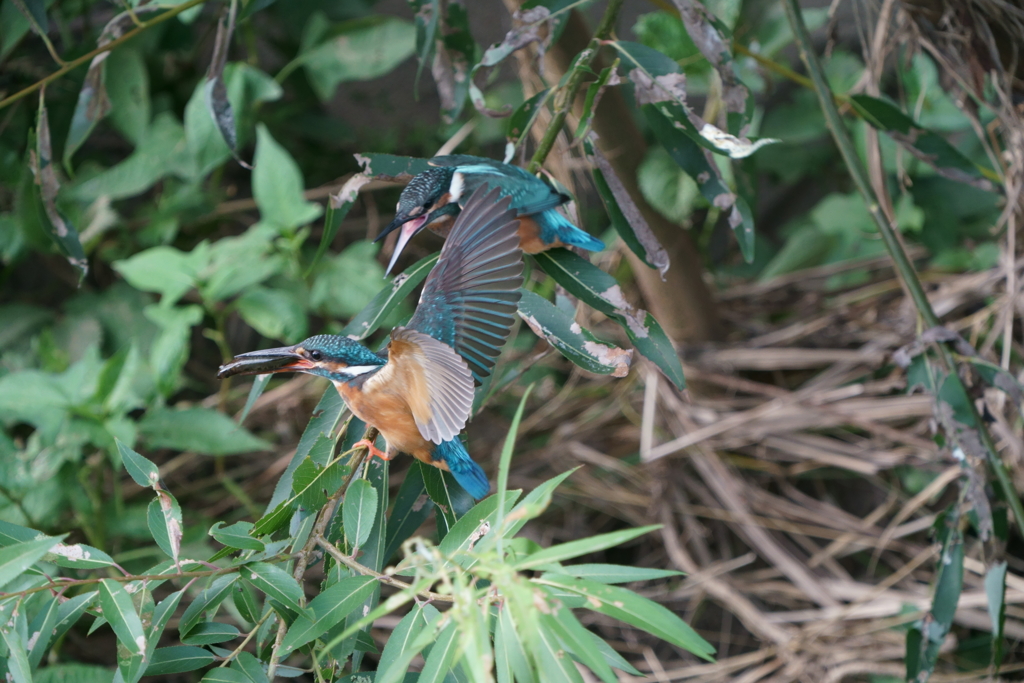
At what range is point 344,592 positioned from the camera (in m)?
0.55

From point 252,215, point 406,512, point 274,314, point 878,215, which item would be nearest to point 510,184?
point 406,512

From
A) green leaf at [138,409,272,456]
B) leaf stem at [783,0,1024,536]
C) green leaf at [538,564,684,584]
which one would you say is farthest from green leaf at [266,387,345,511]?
leaf stem at [783,0,1024,536]

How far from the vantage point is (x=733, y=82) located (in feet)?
2.86

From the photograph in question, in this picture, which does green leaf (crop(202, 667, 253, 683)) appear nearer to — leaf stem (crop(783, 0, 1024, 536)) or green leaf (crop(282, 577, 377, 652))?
green leaf (crop(282, 577, 377, 652))

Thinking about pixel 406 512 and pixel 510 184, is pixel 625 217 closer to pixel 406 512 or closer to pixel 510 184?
pixel 510 184

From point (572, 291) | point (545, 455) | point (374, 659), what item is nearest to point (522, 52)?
point (572, 291)

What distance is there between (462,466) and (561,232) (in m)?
0.25

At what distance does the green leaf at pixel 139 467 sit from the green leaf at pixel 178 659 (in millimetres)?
133

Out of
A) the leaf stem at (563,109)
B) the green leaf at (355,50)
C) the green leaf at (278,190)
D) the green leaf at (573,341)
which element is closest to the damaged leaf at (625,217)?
the leaf stem at (563,109)

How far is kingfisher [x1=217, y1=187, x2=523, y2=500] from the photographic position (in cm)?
55

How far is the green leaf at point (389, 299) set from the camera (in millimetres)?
783

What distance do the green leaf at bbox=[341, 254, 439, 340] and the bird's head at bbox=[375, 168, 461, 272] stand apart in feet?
0.30

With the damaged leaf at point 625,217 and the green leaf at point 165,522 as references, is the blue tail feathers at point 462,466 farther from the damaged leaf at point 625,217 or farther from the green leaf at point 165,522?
the damaged leaf at point 625,217

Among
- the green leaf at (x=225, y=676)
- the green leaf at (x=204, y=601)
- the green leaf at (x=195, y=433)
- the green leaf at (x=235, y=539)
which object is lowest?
the green leaf at (x=195, y=433)
